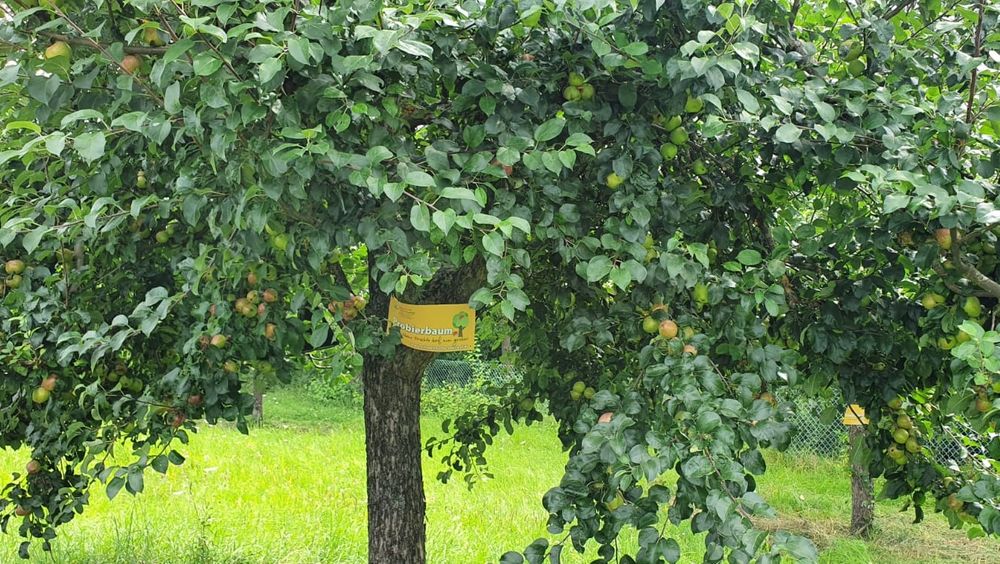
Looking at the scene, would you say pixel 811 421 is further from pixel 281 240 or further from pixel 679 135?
pixel 281 240

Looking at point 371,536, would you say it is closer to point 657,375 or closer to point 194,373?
point 194,373

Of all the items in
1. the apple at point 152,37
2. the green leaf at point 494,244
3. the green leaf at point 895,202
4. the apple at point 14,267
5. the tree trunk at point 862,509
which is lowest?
the tree trunk at point 862,509

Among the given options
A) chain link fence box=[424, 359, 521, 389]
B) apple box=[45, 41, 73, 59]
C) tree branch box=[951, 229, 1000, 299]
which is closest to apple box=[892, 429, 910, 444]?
tree branch box=[951, 229, 1000, 299]

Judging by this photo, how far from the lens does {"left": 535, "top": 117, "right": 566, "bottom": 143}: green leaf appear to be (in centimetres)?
149

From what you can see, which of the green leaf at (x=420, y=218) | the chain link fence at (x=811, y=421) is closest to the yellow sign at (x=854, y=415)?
the chain link fence at (x=811, y=421)

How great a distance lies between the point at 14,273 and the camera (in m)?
2.26

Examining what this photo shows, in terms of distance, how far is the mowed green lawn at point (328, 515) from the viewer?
14.3ft

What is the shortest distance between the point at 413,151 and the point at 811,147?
786 millimetres

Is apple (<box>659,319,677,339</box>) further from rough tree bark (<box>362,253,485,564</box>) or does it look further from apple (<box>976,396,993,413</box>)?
rough tree bark (<box>362,253,485,564</box>)

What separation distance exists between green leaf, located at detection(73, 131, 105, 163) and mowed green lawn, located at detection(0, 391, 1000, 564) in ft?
10.7

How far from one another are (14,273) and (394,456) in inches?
54.3

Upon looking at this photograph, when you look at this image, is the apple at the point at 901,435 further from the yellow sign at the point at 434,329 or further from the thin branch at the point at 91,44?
Result: the thin branch at the point at 91,44

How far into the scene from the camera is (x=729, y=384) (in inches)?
64.6

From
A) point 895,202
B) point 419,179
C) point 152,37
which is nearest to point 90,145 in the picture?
point 152,37
